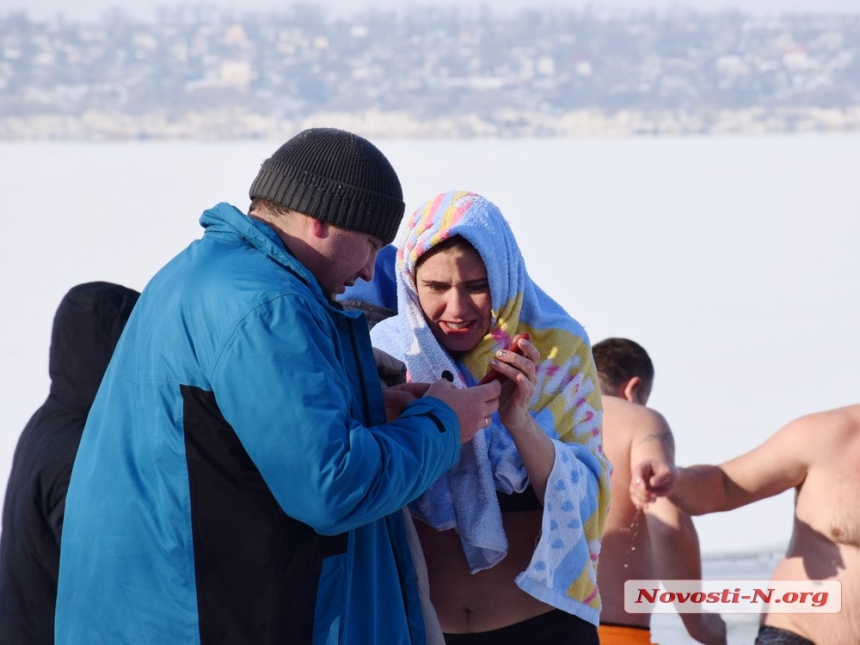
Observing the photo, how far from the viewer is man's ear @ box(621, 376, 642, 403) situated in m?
3.51

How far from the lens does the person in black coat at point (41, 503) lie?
200 centimetres

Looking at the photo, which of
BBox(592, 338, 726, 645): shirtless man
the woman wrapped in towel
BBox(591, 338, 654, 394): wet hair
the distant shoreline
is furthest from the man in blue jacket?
the distant shoreline

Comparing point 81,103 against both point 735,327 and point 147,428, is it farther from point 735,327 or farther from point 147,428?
point 147,428

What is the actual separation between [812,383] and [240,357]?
7010mm

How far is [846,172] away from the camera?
41.3ft

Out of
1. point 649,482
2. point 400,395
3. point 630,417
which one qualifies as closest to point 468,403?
point 400,395

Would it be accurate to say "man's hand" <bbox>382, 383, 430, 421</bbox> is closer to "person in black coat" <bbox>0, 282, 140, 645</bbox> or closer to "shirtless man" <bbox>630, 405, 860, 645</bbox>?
"person in black coat" <bbox>0, 282, 140, 645</bbox>

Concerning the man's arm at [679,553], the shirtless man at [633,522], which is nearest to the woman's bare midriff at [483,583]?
the shirtless man at [633,522]

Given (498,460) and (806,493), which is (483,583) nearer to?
(498,460)

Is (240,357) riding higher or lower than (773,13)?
lower

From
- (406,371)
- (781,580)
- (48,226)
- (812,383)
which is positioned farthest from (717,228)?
(406,371)

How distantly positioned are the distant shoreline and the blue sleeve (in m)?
12.7

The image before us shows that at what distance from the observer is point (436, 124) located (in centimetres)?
1436

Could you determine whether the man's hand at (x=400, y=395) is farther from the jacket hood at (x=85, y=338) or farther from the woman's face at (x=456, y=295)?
the jacket hood at (x=85, y=338)
